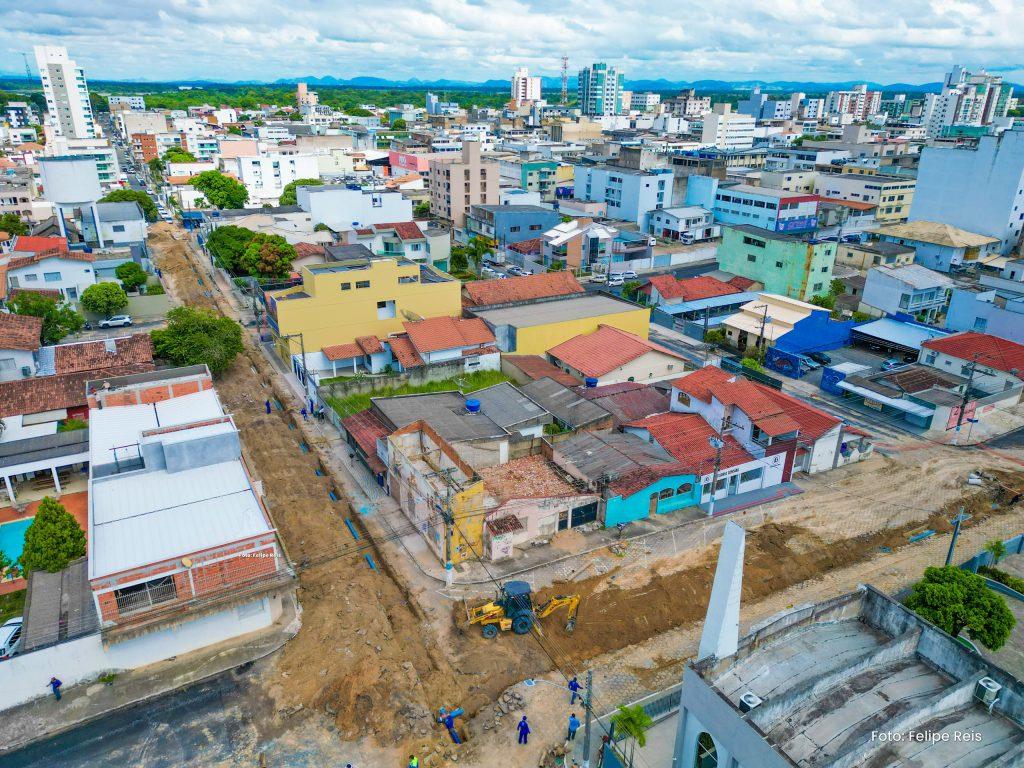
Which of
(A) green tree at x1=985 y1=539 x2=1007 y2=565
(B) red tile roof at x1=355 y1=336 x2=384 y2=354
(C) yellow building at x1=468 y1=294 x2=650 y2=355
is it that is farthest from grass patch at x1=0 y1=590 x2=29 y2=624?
(A) green tree at x1=985 y1=539 x2=1007 y2=565

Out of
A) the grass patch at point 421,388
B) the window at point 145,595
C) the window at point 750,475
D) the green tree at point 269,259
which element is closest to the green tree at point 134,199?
the green tree at point 269,259

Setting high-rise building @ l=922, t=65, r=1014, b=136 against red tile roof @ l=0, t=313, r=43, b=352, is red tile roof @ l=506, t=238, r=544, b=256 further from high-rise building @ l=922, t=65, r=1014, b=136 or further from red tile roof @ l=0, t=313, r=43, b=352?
high-rise building @ l=922, t=65, r=1014, b=136

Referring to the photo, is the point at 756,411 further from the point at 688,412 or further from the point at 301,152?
the point at 301,152

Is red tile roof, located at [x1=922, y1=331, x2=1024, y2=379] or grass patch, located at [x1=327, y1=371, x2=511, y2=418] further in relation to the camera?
red tile roof, located at [x1=922, y1=331, x2=1024, y2=379]

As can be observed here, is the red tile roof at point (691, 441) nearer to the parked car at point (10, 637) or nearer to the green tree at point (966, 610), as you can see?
the green tree at point (966, 610)

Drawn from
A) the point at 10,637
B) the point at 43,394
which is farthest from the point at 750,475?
the point at 43,394

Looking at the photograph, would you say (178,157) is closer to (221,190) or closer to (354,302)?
(221,190)

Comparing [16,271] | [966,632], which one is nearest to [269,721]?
[966,632]
